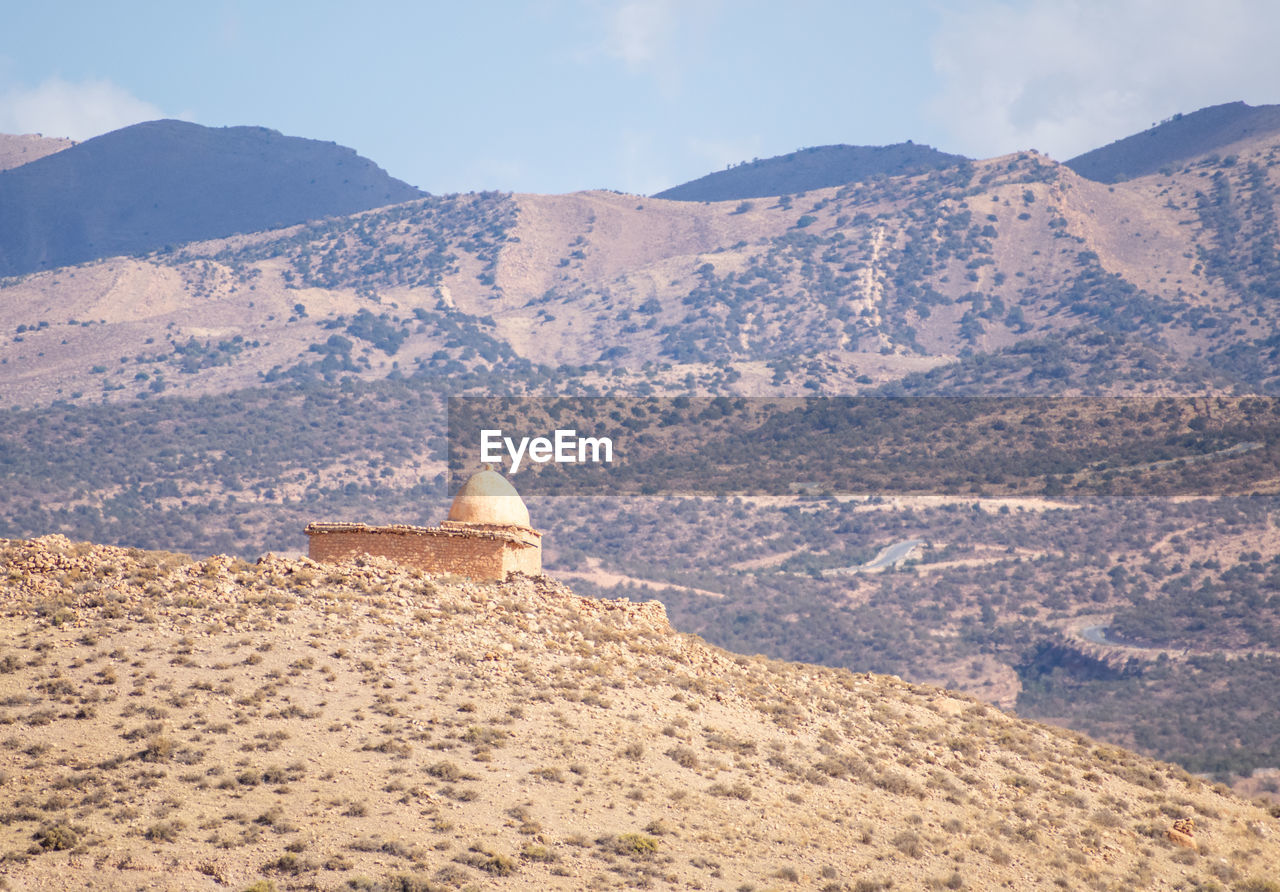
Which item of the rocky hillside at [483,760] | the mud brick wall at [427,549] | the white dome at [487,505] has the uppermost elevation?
the white dome at [487,505]

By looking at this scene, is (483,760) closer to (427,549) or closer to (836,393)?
(427,549)

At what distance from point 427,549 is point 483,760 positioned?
747cm

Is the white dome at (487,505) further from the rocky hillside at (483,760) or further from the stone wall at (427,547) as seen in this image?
the rocky hillside at (483,760)

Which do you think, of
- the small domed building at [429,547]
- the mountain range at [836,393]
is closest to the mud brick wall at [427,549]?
the small domed building at [429,547]

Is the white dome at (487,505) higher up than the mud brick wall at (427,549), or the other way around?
the white dome at (487,505)

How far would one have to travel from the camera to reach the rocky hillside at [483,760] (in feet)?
77.0

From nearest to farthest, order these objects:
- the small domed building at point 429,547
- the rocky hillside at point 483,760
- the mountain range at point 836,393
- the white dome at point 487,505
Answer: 1. the rocky hillside at point 483,760
2. the small domed building at point 429,547
3. the white dome at point 487,505
4. the mountain range at point 836,393

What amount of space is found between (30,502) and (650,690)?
87.4 metres

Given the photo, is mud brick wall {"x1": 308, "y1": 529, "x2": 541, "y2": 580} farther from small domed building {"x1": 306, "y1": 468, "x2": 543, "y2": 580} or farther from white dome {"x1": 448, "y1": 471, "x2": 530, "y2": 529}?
white dome {"x1": 448, "y1": 471, "x2": 530, "y2": 529}

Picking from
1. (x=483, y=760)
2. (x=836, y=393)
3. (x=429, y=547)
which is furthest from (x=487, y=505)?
(x=836, y=393)

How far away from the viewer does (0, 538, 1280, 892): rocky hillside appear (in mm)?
23484

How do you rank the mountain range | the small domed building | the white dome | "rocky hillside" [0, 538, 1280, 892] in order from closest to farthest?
"rocky hillside" [0, 538, 1280, 892] → the small domed building → the white dome → the mountain range

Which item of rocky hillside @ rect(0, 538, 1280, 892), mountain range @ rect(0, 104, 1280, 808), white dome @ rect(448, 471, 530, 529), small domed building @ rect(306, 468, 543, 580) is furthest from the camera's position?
mountain range @ rect(0, 104, 1280, 808)

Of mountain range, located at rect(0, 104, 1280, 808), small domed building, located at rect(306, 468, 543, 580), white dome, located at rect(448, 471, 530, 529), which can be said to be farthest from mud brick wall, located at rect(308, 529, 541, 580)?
mountain range, located at rect(0, 104, 1280, 808)
